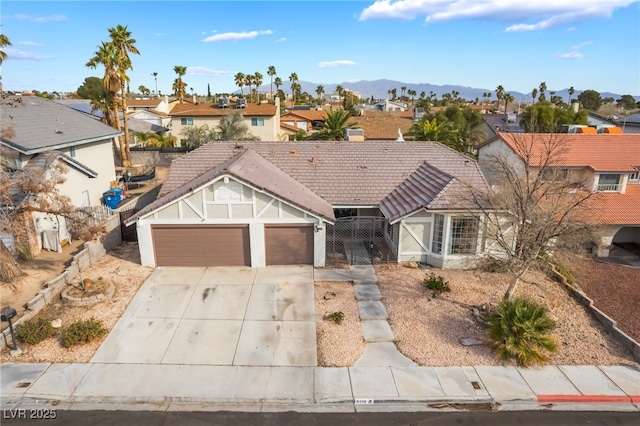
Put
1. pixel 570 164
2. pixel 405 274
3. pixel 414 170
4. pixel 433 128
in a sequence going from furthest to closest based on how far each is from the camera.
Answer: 1. pixel 433 128
2. pixel 570 164
3. pixel 414 170
4. pixel 405 274

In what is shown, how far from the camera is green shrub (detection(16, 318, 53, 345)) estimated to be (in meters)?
12.9

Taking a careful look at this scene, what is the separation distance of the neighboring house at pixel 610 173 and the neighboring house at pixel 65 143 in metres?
22.9

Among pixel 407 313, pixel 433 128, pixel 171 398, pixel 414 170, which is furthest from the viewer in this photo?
pixel 433 128

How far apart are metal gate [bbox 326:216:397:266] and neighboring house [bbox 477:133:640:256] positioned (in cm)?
730

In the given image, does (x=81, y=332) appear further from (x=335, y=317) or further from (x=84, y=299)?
(x=335, y=317)

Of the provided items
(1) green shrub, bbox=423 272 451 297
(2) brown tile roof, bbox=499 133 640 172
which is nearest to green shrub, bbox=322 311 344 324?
(1) green shrub, bbox=423 272 451 297

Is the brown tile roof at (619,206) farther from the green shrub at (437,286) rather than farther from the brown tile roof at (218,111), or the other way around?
the brown tile roof at (218,111)

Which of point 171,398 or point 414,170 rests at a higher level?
point 414,170

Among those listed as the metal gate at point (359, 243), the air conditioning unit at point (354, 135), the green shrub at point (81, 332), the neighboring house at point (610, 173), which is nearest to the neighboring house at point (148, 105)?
the air conditioning unit at point (354, 135)

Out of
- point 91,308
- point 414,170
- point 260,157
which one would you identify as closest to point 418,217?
point 414,170

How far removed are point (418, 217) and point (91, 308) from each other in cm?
1363

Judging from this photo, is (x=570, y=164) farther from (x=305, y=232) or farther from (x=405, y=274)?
(x=305, y=232)

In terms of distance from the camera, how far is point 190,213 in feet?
60.0

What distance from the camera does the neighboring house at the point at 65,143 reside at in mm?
20859
